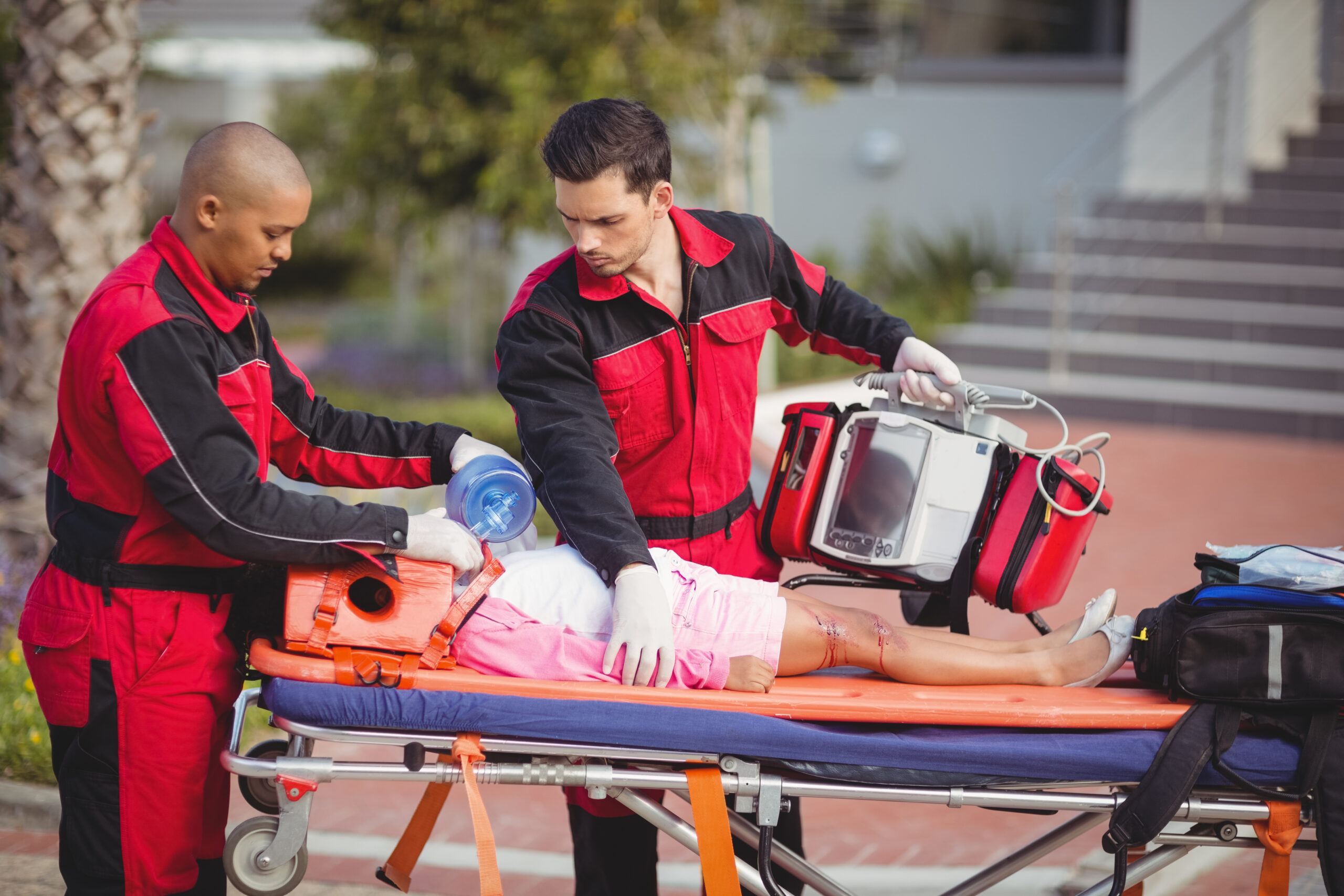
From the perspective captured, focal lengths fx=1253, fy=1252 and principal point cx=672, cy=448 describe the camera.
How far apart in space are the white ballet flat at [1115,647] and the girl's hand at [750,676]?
72cm

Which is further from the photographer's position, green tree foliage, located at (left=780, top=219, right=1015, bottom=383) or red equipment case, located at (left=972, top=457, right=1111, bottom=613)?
green tree foliage, located at (left=780, top=219, right=1015, bottom=383)

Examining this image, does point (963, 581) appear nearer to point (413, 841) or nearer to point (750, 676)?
point (750, 676)

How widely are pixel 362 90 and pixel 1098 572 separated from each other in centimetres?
742

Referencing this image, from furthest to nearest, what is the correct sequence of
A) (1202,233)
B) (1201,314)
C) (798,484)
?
(1202,233) < (1201,314) < (798,484)

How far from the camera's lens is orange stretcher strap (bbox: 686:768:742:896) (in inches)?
96.3

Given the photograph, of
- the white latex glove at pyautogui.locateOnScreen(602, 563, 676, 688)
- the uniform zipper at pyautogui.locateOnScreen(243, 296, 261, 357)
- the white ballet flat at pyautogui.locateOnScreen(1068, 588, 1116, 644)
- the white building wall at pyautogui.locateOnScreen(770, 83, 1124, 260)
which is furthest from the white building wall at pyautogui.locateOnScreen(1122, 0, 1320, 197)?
the uniform zipper at pyautogui.locateOnScreen(243, 296, 261, 357)

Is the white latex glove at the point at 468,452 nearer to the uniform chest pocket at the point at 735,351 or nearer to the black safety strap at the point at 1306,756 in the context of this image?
the uniform chest pocket at the point at 735,351

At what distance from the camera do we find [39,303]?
5109mm

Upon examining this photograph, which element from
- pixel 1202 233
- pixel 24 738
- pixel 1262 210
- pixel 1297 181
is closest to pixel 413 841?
pixel 24 738

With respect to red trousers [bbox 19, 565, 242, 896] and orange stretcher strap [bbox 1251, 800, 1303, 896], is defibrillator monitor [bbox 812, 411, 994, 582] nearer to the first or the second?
Answer: orange stretcher strap [bbox 1251, 800, 1303, 896]

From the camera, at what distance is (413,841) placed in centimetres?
282

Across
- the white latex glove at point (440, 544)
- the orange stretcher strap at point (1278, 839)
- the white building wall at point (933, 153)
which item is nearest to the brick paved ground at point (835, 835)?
the orange stretcher strap at point (1278, 839)

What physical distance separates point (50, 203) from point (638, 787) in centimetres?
397

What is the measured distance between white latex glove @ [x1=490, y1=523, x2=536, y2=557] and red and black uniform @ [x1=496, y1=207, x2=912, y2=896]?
0.21 m
